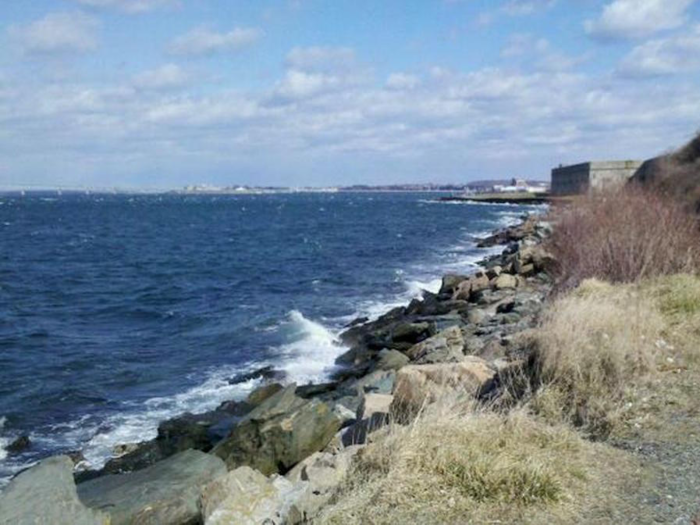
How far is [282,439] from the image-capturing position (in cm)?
816

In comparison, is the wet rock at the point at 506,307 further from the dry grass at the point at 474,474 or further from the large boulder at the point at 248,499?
the large boulder at the point at 248,499

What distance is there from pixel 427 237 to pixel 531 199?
68.7m

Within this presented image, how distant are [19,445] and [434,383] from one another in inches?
318

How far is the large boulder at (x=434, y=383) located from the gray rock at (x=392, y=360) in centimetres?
558

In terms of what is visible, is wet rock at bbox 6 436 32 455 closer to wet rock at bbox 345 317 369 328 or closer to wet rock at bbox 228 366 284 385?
wet rock at bbox 228 366 284 385

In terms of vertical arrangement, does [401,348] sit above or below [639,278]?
below

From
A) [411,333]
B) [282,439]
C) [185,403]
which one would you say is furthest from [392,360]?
[282,439]

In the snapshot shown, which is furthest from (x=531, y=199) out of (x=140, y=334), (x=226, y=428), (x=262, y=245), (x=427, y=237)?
(x=226, y=428)

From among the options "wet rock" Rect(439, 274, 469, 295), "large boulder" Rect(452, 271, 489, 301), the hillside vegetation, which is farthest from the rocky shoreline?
"wet rock" Rect(439, 274, 469, 295)

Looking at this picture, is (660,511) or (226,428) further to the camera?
(226,428)

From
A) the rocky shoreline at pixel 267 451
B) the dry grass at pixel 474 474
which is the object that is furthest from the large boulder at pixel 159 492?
the dry grass at pixel 474 474

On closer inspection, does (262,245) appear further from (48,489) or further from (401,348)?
(48,489)

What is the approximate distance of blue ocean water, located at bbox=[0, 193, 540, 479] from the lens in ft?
46.2

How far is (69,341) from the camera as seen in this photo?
65.4 feet
